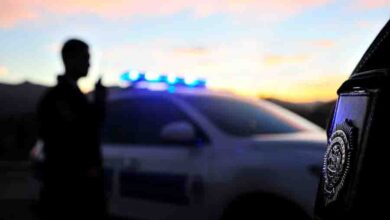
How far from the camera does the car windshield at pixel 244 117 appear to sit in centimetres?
540

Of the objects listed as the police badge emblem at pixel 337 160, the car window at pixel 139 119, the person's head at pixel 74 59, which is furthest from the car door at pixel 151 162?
the police badge emblem at pixel 337 160

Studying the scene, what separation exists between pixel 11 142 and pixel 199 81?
11.1 m

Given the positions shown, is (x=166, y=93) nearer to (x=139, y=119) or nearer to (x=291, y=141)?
(x=139, y=119)

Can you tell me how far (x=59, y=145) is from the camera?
4.22 meters

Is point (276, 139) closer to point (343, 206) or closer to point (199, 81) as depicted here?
point (199, 81)

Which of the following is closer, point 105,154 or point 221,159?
point 221,159

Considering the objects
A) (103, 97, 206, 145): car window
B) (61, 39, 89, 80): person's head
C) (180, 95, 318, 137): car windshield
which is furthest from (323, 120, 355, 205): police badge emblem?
(103, 97, 206, 145): car window

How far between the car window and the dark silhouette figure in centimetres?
123

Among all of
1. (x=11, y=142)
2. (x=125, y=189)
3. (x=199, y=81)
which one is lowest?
(x=11, y=142)

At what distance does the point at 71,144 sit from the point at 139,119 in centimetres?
159

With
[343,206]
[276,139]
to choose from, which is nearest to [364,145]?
[343,206]

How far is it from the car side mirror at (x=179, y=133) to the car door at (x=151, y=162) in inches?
1.9

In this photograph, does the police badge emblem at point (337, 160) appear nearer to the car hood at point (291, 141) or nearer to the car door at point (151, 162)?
the car hood at point (291, 141)

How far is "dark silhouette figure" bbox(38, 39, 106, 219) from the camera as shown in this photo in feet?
13.8
